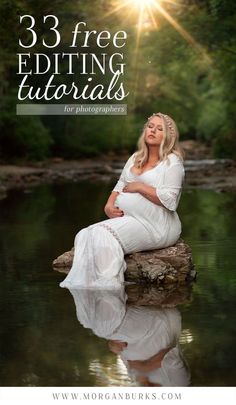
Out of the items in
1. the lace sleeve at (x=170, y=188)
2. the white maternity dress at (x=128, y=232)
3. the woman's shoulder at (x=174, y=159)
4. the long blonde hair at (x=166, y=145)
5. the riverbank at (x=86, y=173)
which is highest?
the long blonde hair at (x=166, y=145)

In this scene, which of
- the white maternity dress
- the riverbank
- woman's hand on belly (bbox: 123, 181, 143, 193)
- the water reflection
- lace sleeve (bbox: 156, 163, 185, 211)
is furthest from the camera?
the riverbank

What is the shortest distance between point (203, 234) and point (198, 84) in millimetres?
58558

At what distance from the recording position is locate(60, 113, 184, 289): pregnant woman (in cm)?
1017

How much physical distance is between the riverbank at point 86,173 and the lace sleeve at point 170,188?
42.9 feet

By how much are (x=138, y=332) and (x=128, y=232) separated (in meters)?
2.28

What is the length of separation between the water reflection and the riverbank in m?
13.9

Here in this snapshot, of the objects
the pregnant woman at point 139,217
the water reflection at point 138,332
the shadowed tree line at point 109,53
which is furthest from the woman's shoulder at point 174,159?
the shadowed tree line at point 109,53

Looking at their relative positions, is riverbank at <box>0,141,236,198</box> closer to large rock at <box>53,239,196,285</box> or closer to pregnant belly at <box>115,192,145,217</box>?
pregnant belly at <box>115,192,145,217</box>

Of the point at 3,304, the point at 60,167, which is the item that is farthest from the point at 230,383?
the point at 60,167

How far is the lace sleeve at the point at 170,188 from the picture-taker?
1030 cm

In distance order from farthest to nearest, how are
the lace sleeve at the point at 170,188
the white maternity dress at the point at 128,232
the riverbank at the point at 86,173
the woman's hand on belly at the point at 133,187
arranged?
the riverbank at the point at 86,173
the woman's hand on belly at the point at 133,187
the lace sleeve at the point at 170,188
the white maternity dress at the point at 128,232

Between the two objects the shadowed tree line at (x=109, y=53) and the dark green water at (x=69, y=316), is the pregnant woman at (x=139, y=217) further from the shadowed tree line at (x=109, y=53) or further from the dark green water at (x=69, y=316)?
the shadowed tree line at (x=109, y=53)

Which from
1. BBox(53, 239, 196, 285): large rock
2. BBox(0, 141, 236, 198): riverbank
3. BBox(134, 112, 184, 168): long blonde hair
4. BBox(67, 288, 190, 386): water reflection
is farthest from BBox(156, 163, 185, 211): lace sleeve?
BBox(0, 141, 236, 198): riverbank

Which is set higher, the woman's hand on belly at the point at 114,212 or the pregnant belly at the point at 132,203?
the pregnant belly at the point at 132,203
